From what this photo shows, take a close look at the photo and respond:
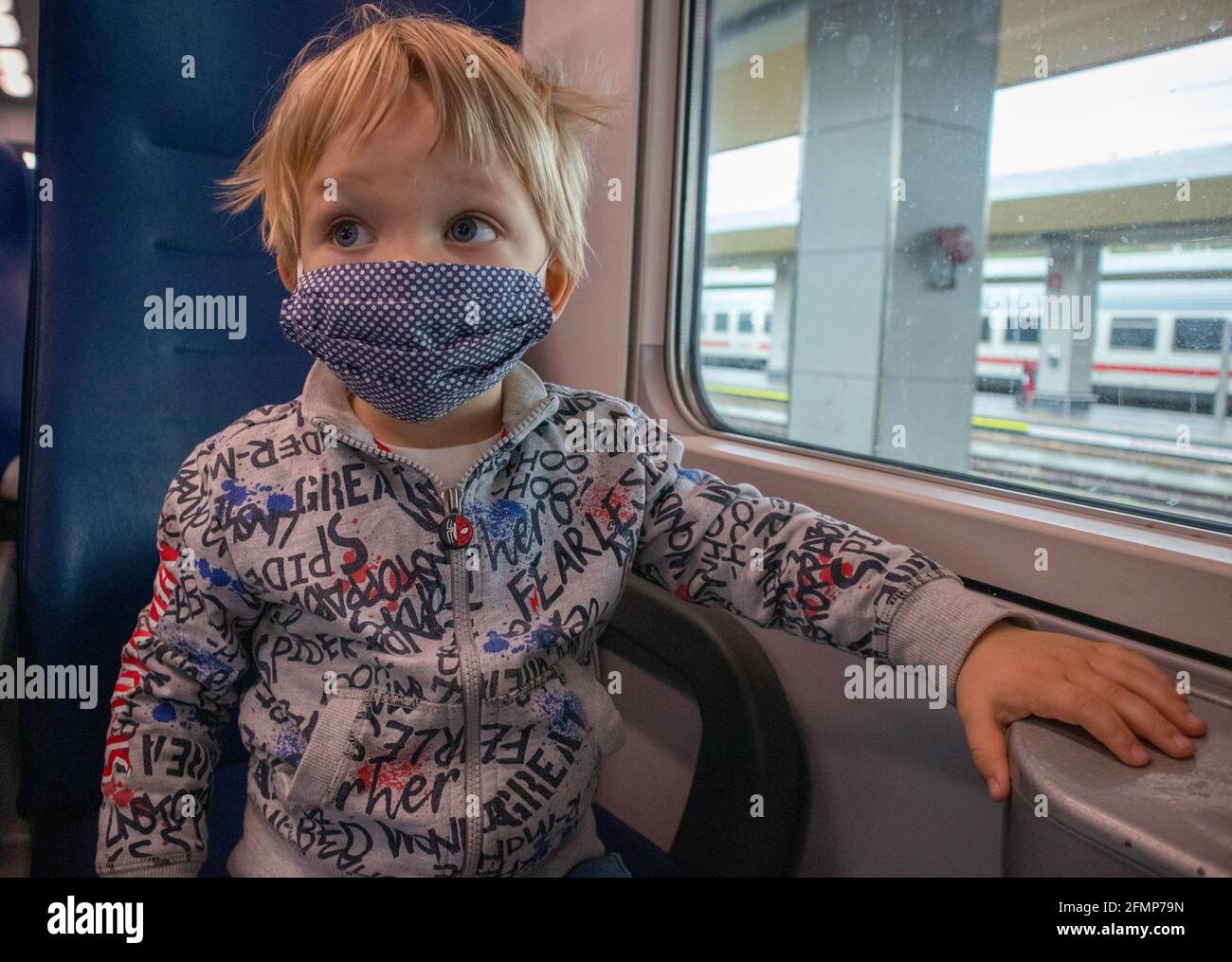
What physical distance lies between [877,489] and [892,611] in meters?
0.30

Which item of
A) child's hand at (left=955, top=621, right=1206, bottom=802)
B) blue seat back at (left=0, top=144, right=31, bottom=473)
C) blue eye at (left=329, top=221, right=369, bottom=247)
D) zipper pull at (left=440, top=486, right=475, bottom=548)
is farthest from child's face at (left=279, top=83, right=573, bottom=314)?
blue seat back at (left=0, top=144, right=31, bottom=473)

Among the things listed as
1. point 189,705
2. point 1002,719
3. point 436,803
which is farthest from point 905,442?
point 189,705

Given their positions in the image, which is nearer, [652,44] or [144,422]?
[144,422]

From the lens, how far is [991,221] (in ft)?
4.19

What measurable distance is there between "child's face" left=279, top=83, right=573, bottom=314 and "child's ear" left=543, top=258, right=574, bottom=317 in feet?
0.38

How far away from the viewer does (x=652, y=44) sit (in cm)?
140

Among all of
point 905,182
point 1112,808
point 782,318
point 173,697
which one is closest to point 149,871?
point 173,697

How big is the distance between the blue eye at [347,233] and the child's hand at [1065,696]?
62cm

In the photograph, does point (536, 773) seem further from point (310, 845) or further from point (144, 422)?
point (144, 422)

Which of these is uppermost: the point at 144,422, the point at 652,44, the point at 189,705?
the point at 652,44

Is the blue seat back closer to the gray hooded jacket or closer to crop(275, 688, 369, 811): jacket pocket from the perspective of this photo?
the gray hooded jacket

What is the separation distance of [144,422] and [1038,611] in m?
1.02

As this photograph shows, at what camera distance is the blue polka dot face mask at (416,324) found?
728 mm
